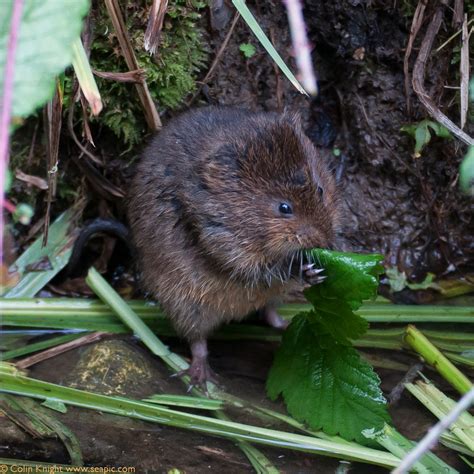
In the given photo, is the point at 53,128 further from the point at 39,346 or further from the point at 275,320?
the point at 275,320

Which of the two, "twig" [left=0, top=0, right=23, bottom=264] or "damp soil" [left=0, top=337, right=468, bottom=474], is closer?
"twig" [left=0, top=0, right=23, bottom=264]

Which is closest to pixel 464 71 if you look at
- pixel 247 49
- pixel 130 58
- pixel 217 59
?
pixel 247 49

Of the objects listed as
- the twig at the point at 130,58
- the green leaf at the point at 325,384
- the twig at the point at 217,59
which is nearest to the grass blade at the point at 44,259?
the twig at the point at 130,58

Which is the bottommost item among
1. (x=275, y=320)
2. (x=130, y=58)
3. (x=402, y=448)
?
(x=402, y=448)

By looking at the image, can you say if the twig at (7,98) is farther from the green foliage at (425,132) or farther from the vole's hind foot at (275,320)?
the green foliage at (425,132)

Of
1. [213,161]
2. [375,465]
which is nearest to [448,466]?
[375,465]

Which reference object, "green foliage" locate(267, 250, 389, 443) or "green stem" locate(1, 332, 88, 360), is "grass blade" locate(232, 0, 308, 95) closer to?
"green foliage" locate(267, 250, 389, 443)

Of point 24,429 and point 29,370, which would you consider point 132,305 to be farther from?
point 24,429

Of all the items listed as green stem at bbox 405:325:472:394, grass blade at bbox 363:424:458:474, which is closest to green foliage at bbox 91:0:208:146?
green stem at bbox 405:325:472:394
